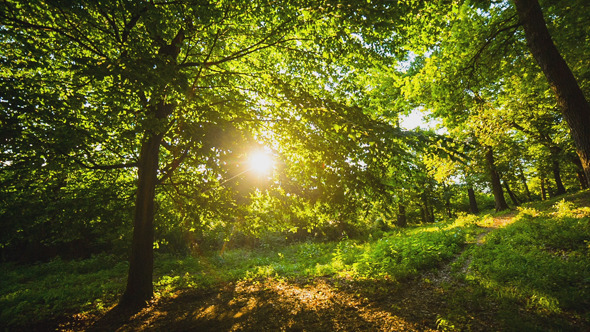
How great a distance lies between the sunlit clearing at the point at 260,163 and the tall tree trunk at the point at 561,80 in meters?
6.99

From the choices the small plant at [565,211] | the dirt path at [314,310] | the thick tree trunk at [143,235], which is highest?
the thick tree trunk at [143,235]

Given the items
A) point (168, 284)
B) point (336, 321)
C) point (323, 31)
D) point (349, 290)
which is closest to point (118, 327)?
point (168, 284)

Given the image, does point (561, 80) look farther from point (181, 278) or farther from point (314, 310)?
point (181, 278)

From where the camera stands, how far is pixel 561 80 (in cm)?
532

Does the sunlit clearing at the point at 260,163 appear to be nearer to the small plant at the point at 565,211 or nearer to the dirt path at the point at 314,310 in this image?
the dirt path at the point at 314,310

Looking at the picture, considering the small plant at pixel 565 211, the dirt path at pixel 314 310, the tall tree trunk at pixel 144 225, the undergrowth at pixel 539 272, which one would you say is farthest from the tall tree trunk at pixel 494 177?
the tall tree trunk at pixel 144 225

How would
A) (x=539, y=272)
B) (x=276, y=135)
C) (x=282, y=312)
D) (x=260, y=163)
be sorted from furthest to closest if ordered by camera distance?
1. (x=276, y=135)
2. (x=260, y=163)
3. (x=282, y=312)
4. (x=539, y=272)

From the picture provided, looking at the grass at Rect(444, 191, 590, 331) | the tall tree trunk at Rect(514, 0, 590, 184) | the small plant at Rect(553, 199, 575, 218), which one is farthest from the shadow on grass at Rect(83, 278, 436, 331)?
the small plant at Rect(553, 199, 575, 218)

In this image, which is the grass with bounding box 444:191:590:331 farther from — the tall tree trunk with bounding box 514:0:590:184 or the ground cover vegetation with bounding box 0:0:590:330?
the tall tree trunk with bounding box 514:0:590:184

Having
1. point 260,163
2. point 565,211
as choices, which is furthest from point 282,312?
point 565,211

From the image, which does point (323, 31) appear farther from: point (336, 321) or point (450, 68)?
point (336, 321)

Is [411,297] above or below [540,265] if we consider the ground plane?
below

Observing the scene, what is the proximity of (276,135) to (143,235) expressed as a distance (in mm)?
5109

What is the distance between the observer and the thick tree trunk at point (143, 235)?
7.00 metres
